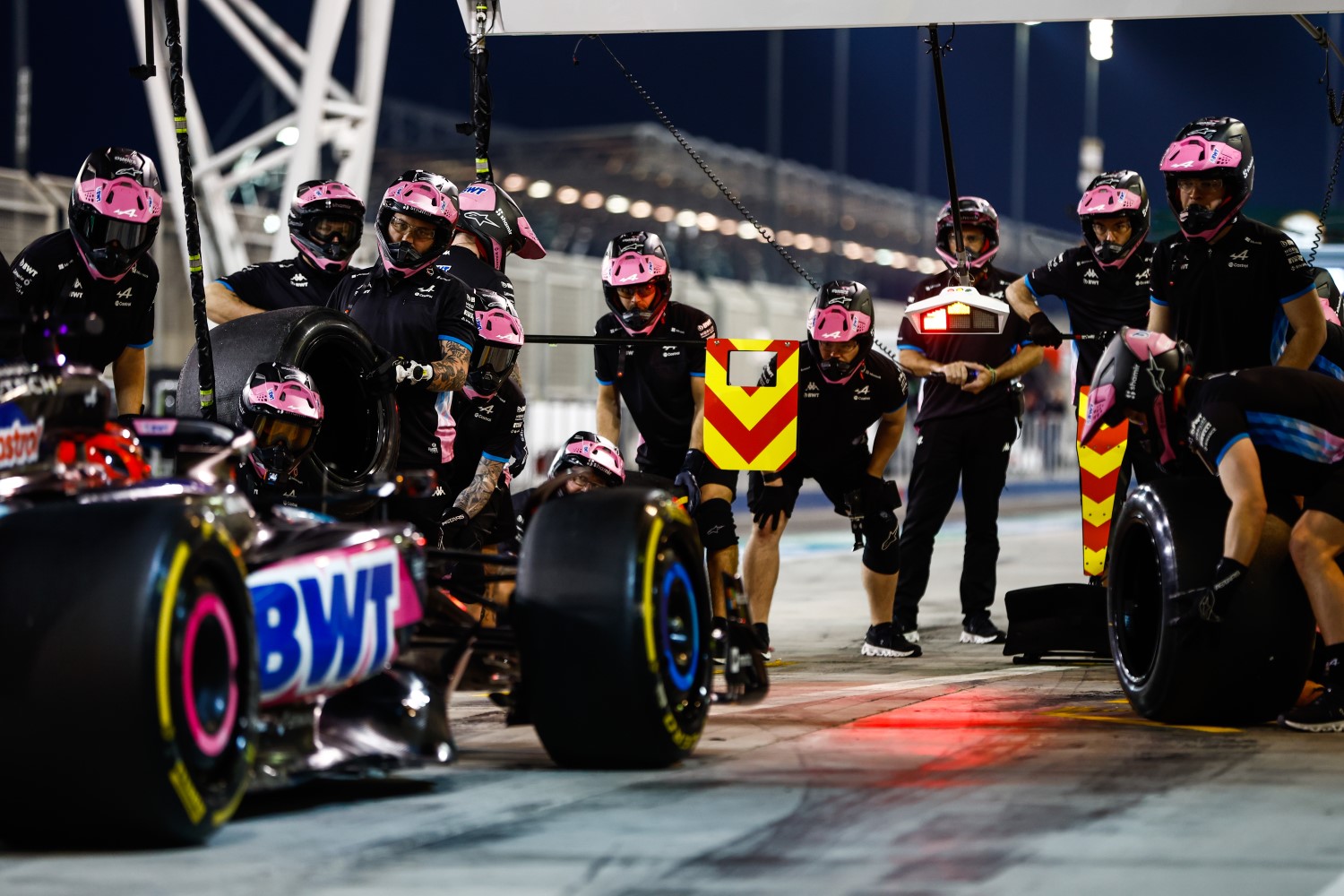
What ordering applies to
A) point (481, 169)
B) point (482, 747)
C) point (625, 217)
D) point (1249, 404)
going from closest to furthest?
point (482, 747) < point (1249, 404) < point (481, 169) < point (625, 217)

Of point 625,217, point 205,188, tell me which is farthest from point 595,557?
point 625,217

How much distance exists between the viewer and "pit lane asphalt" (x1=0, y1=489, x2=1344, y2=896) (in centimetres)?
411

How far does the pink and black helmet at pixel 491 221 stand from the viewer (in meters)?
9.58

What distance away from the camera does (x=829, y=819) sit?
481 cm

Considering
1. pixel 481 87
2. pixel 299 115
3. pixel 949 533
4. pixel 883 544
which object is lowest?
pixel 949 533

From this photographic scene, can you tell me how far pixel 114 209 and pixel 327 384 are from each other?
104 cm

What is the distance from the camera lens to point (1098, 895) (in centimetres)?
396

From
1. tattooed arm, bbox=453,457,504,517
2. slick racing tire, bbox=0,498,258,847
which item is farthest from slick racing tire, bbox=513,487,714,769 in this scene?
tattooed arm, bbox=453,457,504,517

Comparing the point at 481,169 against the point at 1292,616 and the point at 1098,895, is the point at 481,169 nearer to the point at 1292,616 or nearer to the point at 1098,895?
the point at 1292,616

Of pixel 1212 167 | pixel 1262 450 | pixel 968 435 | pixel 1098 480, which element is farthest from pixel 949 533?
pixel 1262 450

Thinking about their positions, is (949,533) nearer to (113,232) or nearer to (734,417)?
(734,417)

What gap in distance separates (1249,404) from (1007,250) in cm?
4833

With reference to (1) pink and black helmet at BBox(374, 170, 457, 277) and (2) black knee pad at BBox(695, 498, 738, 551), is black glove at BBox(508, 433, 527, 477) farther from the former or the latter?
(1) pink and black helmet at BBox(374, 170, 457, 277)

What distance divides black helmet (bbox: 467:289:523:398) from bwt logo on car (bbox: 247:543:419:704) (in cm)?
353
